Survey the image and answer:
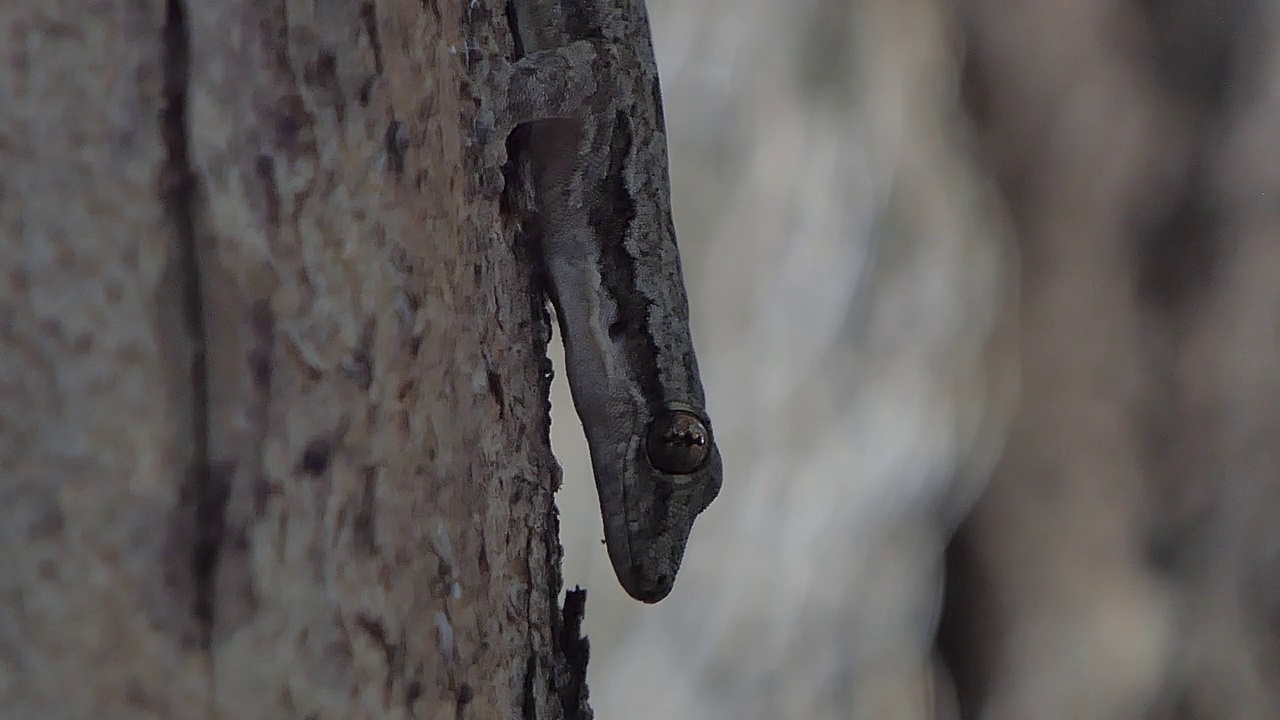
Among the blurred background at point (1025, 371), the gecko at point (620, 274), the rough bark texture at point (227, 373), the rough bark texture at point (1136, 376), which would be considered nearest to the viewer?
the rough bark texture at point (227, 373)

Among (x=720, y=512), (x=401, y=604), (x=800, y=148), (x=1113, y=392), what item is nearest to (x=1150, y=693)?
(x=1113, y=392)

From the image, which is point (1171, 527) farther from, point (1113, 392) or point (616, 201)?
point (616, 201)

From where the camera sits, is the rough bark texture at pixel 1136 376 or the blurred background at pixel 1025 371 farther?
the rough bark texture at pixel 1136 376

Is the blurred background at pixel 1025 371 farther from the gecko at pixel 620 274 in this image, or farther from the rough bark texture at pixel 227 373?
the rough bark texture at pixel 227 373

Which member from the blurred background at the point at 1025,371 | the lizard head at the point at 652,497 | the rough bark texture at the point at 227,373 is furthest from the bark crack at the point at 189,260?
the blurred background at the point at 1025,371

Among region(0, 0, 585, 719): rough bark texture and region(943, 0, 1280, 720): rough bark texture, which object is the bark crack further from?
region(943, 0, 1280, 720): rough bark texture

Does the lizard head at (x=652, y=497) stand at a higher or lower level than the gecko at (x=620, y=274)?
lower

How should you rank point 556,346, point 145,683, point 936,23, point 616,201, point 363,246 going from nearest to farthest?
point 145,683
point 363,246
point 616,201
point 556,346
point 936,23
